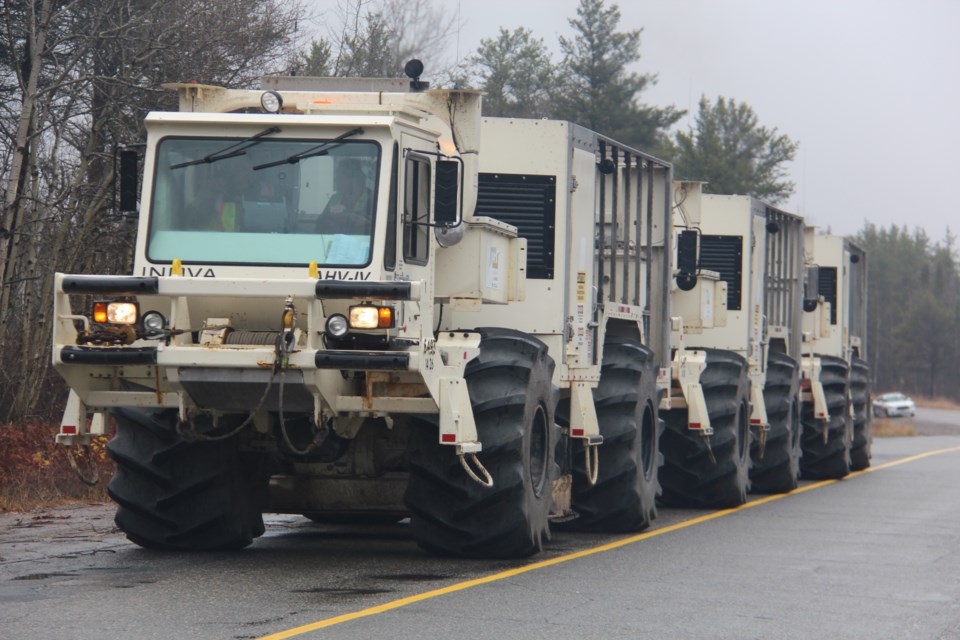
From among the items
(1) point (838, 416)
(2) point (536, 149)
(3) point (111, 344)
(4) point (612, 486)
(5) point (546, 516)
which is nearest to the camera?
(3) point (111, 344)

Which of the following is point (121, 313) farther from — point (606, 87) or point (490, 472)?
point (606, 87)

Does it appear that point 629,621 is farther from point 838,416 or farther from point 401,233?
point 838,416

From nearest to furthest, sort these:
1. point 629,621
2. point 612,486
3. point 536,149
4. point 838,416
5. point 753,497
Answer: point 629,621
point 536,149
point 612,486
point 753,497
point 838,416

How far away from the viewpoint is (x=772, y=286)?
80.9 feet

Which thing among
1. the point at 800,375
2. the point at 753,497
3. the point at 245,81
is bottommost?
the point at 753,497

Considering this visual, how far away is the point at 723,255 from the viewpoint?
75.5ft

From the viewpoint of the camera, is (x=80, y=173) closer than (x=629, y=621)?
No

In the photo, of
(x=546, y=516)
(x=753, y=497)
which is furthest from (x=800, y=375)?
(x=546, y=516)

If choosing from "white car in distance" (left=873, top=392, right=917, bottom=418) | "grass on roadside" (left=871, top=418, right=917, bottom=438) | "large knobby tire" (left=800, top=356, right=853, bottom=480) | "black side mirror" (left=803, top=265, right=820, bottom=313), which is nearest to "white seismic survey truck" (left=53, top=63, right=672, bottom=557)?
"black side mirror" (left=803, top=265, right=820, bottom=313)

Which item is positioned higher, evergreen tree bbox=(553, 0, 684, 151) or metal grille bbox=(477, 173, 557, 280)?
evergreen tree bbox=(553, 0, 684, 151)

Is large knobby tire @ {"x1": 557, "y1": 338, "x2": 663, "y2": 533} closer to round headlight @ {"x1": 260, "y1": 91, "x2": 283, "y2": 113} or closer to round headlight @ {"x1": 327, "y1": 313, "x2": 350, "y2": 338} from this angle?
round headlight @ {"x1": 260, "y1": 91, "x2": 283, "y2": 113}

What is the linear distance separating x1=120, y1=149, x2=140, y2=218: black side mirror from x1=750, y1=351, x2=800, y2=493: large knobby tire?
12.0 m

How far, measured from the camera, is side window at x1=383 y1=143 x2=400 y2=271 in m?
12.0

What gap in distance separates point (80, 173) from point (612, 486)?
384 inches
